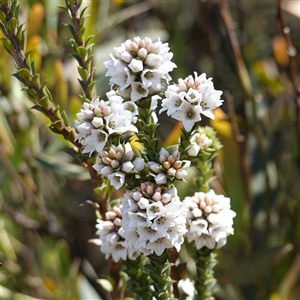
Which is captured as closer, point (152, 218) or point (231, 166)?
point (152, 218)

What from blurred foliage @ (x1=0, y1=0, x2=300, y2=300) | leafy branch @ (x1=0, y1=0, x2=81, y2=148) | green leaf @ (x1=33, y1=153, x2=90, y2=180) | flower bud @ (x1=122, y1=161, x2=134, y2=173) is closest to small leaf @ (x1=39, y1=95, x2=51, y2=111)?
leafy branch @ (x1=0, y1=0, x2=81, y2=148)

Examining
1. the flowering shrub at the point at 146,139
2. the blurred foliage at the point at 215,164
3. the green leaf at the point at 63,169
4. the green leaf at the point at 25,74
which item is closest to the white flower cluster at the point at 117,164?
the flowering shrub at the point at 146,139

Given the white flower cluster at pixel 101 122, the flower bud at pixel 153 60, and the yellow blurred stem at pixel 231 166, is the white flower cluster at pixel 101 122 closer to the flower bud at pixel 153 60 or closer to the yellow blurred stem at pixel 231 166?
the flower bud at pixel 153 60

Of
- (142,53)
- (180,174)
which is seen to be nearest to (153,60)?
(142,53)

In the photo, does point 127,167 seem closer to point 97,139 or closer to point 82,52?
point 97,139

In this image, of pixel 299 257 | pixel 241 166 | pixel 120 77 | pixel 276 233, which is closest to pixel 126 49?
pixel 120 77

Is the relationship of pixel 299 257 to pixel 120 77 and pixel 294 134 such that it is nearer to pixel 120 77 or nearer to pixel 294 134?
pixel 294 134
